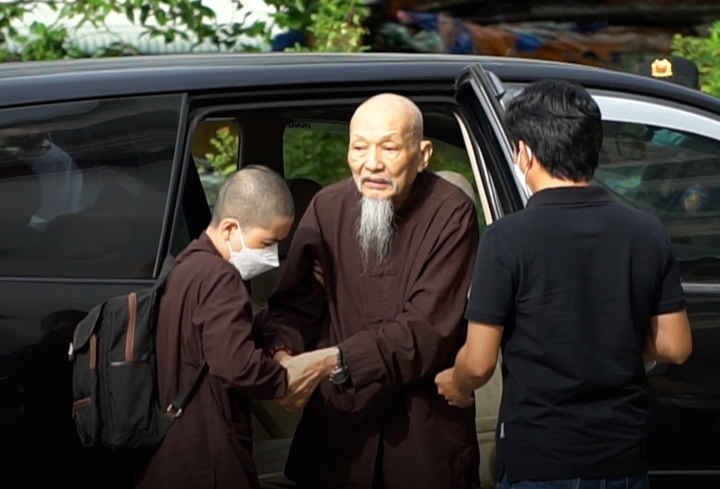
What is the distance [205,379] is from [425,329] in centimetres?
54

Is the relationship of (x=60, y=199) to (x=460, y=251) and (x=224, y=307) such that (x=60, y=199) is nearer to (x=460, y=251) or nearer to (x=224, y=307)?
(x=224, y=307)

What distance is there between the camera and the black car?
332 cm

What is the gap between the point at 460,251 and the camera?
3.41 m

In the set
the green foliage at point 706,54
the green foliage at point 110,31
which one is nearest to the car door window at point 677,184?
the green foliage at point 706,54

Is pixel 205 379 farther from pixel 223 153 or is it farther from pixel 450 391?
pixel 223 153

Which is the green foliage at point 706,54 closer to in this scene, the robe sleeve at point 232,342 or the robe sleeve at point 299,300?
the robe sleeve at point 299,300

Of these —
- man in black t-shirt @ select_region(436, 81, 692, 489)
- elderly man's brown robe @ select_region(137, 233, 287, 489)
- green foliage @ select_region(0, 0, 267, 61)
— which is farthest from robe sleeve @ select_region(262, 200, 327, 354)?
green foliage @ select_region(0, 0, 267, 61)

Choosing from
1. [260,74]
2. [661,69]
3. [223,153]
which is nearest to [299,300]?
[260,74]

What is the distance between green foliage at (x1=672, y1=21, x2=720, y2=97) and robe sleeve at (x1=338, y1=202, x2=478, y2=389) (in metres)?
4.55

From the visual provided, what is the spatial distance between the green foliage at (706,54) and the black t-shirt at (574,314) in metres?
4.93

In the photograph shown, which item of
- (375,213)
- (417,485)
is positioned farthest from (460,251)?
(417,485)

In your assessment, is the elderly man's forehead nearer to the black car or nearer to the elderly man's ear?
the elderly man's ear

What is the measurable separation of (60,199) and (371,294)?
804mm

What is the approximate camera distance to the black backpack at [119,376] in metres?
3.21
